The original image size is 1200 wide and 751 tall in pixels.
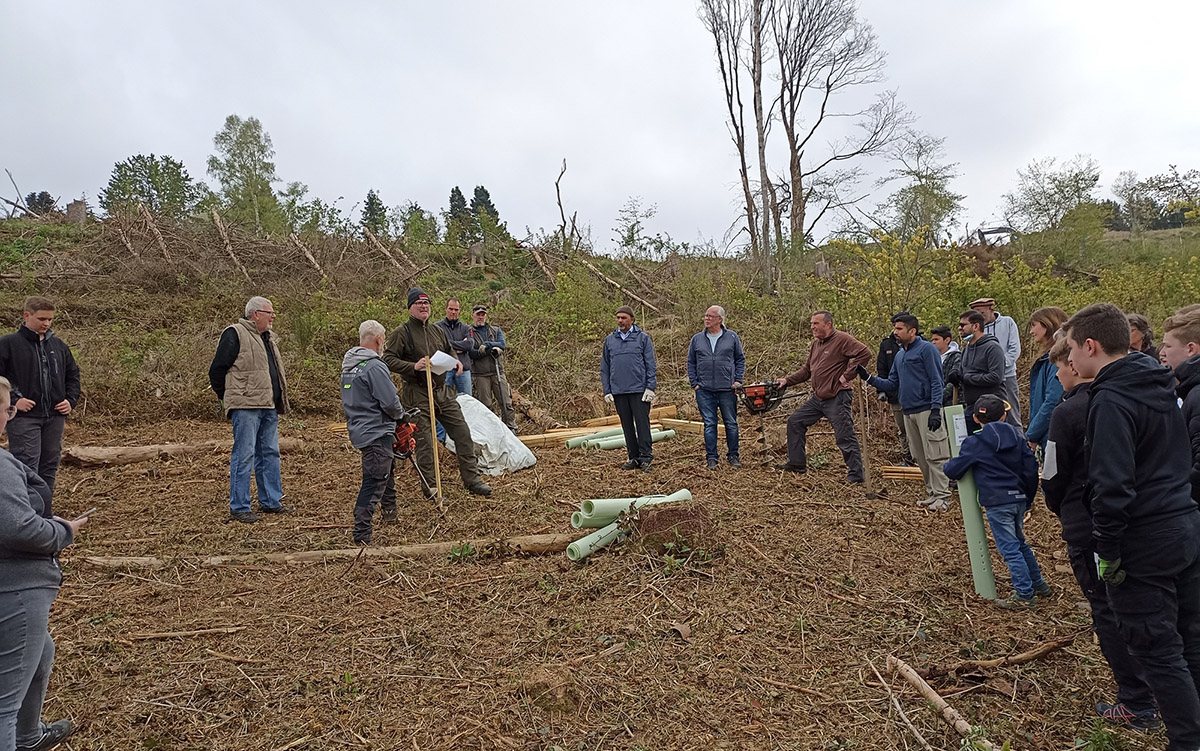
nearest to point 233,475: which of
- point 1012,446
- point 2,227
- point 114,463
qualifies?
point 114,463

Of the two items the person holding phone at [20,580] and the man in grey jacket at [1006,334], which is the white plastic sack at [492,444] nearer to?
the man in grey jacket at [1006,334]

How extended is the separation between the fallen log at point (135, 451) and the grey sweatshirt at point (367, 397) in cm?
455

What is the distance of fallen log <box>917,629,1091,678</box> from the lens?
11.0 feet

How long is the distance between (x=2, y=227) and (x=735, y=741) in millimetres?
21898

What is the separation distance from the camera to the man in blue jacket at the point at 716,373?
7.74 meters

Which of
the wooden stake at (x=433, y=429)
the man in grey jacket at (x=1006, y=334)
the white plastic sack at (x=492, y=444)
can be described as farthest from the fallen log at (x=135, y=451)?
the man in grey jacket at (x=1006, y=334)

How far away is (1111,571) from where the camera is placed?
2.64 metres

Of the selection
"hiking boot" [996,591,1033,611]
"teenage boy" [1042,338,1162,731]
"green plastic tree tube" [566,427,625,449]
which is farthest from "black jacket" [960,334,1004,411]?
"green plastic tree tube" [566,427,625,449]

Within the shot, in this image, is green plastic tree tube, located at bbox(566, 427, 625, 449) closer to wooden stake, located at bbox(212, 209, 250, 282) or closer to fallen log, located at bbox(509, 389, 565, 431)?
fallen log, located at bbox(509, 389, 565, 431)

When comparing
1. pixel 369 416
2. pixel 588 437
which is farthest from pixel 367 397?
pixel 588 437

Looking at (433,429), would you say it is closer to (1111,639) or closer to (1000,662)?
(1000,662)

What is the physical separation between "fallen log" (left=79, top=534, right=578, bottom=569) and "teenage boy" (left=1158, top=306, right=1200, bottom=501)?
3.71 meters

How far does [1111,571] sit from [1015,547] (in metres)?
1.67

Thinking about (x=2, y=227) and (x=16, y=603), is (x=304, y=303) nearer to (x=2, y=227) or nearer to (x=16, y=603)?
(x=2, y=227)
